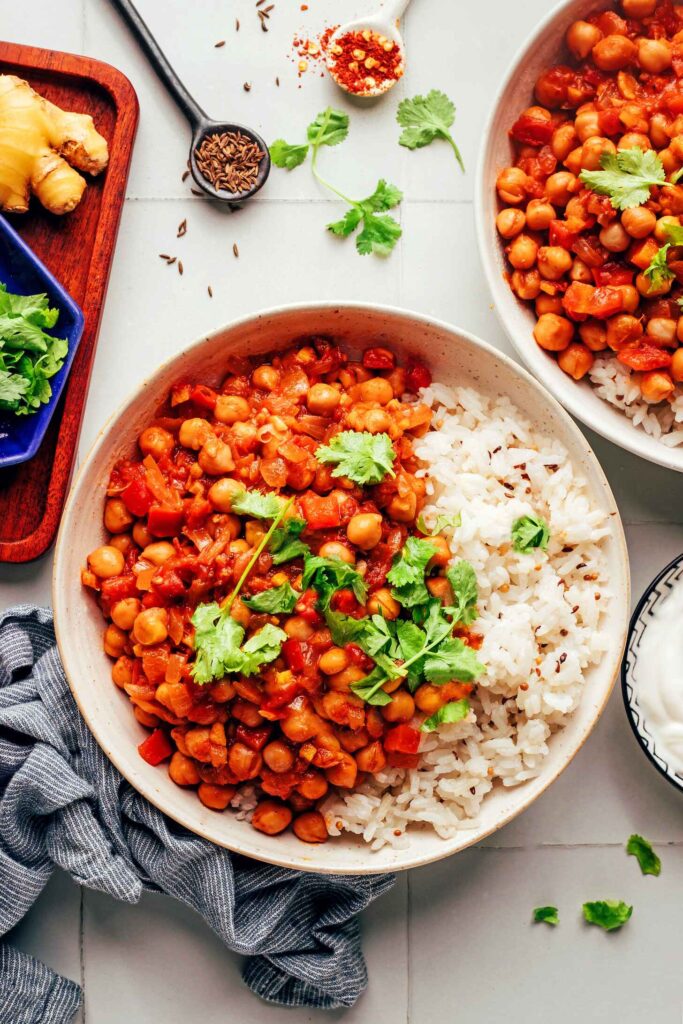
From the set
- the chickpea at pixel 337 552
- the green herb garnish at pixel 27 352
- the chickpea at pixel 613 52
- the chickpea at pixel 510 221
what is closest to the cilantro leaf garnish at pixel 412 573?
the chickpea at pixel 337 552

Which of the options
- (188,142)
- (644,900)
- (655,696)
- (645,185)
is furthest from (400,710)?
(188,142)

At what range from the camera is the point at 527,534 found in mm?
2709

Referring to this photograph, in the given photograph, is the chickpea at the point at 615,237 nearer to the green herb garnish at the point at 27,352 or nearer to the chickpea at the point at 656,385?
the chickpea at the point at 656,385

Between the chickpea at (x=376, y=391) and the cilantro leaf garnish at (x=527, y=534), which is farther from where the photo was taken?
the chickpea at (x=376, y=391)

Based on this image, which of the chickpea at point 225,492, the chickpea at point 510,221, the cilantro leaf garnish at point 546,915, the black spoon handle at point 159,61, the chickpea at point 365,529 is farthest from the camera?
the cilantro leaf garnish at point 546,915

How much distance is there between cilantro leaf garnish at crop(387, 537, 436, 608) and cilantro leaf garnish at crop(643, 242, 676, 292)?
102 cm

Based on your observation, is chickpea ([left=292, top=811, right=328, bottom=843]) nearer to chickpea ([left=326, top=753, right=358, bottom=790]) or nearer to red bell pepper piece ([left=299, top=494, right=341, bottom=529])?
chickpea ([left=326, top=753, right=358, bottom=790])

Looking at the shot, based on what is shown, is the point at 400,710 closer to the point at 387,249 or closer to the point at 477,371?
the point at 477,371

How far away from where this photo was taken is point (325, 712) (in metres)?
2.62

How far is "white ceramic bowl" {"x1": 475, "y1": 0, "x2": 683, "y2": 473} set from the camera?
2830 millimetres

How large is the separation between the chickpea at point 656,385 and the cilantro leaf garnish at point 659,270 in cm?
26

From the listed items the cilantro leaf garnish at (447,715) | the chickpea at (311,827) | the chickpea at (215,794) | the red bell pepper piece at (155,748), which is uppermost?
the cilantro leaf garnish at (447,715)

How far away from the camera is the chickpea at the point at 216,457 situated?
2.69 meters

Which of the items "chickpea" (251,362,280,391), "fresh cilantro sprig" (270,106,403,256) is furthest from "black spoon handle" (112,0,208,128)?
"chickpea" (251,362,280,391)
